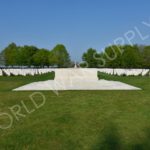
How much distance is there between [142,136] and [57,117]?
2.29 m

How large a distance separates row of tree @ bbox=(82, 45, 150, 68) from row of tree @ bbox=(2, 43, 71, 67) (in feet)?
23.0

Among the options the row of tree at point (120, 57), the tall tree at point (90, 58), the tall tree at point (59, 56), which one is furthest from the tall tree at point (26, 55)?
the tall tree at point (90, 58)

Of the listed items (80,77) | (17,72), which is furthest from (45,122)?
(17,72)

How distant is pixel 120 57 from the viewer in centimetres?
5078

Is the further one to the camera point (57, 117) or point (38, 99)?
point (38, 99)

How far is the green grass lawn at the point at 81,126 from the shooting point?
18.9 feet

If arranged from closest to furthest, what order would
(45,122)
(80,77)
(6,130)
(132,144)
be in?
(132,144), (6,130), (45,122), (80,77)

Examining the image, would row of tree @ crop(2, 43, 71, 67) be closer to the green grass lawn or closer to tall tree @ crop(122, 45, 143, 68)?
tall tree @ crop(122, 45, 143, 68)

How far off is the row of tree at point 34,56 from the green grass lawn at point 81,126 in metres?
52.0

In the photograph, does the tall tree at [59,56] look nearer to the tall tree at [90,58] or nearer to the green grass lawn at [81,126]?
the tall tree at [90,58]

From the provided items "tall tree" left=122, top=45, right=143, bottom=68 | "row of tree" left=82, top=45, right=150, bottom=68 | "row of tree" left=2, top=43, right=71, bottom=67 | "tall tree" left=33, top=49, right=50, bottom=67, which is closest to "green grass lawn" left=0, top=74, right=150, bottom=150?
"row of tree" left=82, top=45, right=150, bottom=68

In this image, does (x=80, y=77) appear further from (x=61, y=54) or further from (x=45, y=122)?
(x=61, y=54)

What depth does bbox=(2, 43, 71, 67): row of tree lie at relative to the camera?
6161 centimetres

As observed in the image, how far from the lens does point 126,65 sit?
168ft
